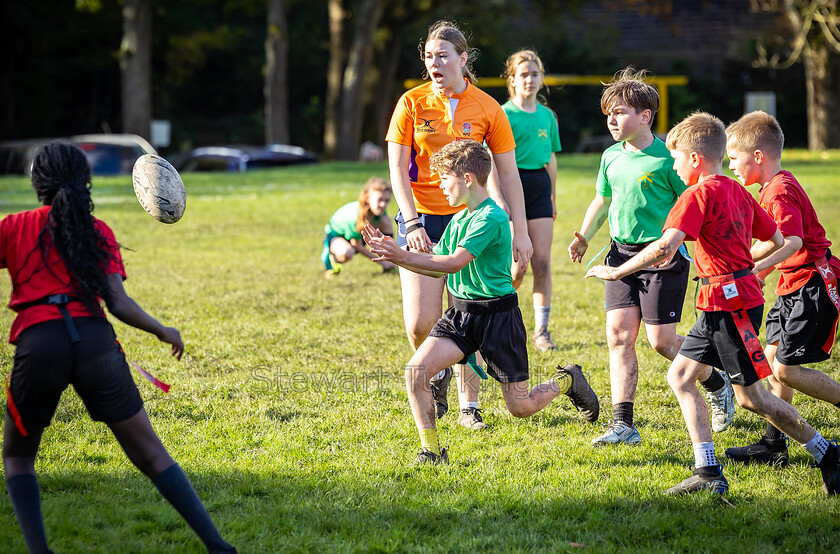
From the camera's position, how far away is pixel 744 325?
4.04 metres

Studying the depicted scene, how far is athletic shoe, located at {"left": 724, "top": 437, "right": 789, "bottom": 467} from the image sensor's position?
15.2ft

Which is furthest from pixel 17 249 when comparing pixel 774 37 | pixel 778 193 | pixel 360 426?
pixel 774 37

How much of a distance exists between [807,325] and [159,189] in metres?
3.74

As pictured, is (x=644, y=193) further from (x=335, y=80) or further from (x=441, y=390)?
(x=335, y=80)

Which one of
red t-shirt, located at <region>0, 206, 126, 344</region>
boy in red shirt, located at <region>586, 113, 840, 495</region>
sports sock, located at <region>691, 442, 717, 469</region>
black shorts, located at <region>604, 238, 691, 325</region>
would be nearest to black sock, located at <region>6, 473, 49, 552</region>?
red t-shirt, located at <region>0, 206, 126, 344</region>

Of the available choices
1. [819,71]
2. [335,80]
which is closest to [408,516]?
[819,71]

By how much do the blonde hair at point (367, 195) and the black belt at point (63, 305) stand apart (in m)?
5.63

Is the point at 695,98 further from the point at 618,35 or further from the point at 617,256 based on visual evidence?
the point at 617,256

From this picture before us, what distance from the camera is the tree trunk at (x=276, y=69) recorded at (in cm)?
2825

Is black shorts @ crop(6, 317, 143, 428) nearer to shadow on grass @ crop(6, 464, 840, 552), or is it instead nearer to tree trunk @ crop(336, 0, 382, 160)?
shadow on grass @ crop(6, 464, 840, 552)

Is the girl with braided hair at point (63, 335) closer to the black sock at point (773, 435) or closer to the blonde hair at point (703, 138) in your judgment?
the blonde hair at point (703, 138)

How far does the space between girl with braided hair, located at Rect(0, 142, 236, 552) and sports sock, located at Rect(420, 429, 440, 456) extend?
146 centimetres

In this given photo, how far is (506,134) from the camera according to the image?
17.2 ft

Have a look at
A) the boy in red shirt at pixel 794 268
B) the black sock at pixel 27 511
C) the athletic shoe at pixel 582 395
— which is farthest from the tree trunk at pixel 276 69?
the black sock at pixel 27 511
